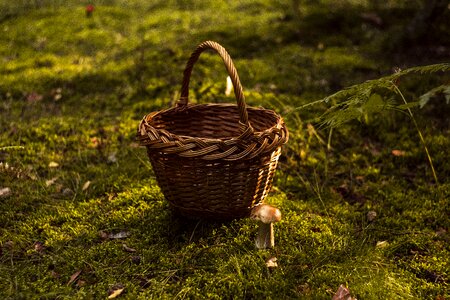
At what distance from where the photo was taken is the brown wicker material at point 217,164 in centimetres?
249

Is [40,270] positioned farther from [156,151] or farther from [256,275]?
[256,275]

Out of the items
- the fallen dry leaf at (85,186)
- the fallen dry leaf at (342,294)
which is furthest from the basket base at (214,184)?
the fallen dry leaf at (85,186)

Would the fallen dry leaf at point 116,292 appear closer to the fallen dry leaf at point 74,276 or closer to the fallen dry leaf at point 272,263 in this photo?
the fallen dry leaf at point 74,276

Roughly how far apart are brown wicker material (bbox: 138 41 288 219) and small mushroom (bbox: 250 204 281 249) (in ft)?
0.62

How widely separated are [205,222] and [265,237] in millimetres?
468

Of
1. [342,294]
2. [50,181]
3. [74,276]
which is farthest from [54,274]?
[342,294]

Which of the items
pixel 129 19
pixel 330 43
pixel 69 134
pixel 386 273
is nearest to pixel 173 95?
pixel 69 134

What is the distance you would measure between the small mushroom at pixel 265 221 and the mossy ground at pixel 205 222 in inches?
3.1

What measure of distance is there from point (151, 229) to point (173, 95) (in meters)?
2.32

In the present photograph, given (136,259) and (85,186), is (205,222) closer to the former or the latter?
(136,259)

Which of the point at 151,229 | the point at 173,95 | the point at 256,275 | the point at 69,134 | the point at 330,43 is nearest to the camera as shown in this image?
the point at 256,275

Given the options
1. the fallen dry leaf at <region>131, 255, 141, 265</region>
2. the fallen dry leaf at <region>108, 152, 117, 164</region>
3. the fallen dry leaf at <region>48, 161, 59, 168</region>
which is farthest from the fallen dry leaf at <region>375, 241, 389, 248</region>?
the fallen dry leaf at <region>48, 161, 59, 168</region>

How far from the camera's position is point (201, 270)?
256 cm

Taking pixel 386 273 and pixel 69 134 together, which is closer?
pixel 386 273
